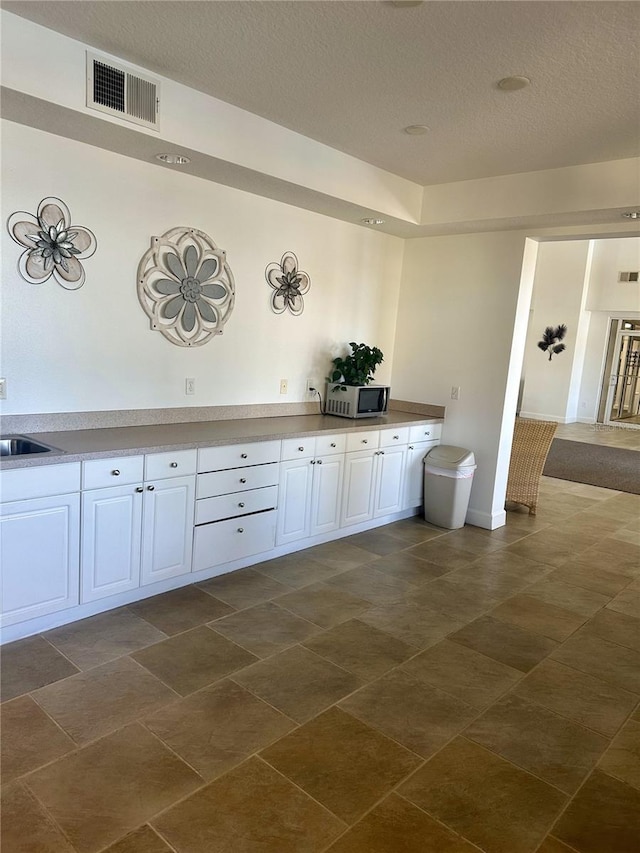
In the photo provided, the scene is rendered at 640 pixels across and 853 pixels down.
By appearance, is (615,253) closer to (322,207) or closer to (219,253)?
(322,207)

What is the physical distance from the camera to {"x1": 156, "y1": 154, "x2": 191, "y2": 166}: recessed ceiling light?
10.7 feet

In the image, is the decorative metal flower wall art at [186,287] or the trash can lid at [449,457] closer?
the decorative metal flower wall art at [186,287]

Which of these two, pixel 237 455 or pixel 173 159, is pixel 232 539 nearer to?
pixel 237 455

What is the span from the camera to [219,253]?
391 cm

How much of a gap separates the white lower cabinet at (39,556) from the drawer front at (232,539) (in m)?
0.76

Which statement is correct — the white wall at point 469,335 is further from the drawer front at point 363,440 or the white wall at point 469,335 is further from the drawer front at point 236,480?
the drawer front at point 236,480

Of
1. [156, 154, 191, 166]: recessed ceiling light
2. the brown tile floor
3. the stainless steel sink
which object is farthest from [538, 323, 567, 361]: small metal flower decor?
the stainless steel sink

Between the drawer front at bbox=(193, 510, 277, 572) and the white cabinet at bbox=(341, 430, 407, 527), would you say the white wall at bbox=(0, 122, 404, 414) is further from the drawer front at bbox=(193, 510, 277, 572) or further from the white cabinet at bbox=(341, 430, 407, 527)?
the drawer front at bbox=(193, 510, 277, 572)

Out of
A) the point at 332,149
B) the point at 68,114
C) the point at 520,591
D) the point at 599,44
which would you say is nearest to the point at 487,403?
the point at 520,591

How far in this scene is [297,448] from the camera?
12.8 ft

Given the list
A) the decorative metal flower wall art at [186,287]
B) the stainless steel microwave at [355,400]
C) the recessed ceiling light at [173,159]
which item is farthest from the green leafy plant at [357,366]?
the recessed ceiling light at [173,159]

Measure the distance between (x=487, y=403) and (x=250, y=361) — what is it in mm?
1987

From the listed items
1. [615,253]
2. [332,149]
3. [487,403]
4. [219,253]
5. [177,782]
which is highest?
[615,253]

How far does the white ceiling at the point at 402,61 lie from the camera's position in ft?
7.50
